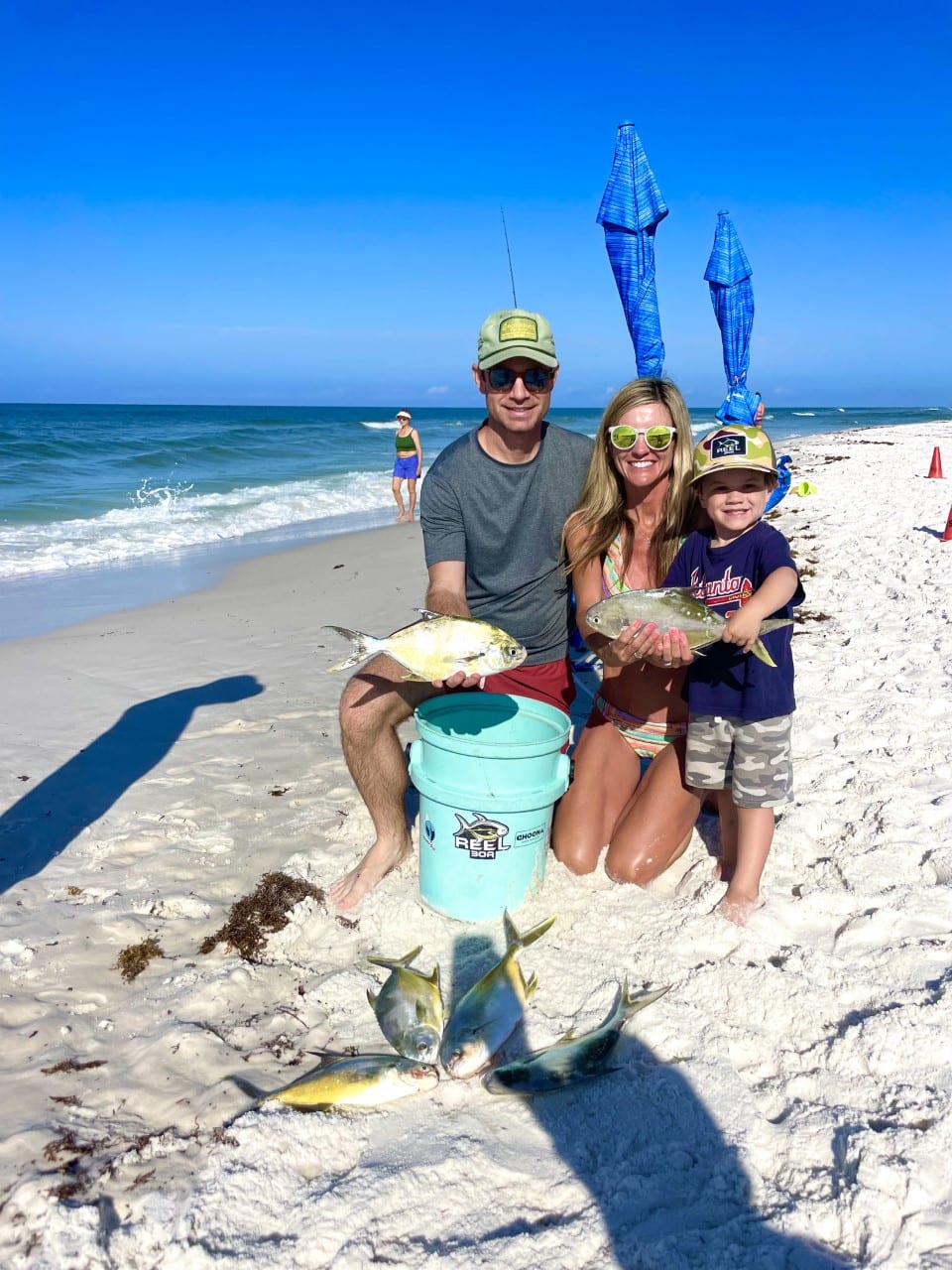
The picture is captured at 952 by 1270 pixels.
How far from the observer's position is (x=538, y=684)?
14.3 ft

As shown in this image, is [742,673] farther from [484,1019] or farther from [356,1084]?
[356,1084]

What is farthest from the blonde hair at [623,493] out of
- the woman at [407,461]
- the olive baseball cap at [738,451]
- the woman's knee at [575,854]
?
the woman at [407,461]

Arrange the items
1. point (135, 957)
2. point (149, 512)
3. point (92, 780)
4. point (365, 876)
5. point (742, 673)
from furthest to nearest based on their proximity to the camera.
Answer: point (149, 512), point (92, 780), point (365, 876), point (742, 673), point (135, 957)

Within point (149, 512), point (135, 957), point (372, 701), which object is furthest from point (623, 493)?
point (149, 512)

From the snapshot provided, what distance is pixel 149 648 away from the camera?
755 centimetres

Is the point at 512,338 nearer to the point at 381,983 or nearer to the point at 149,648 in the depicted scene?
the point at 381,983

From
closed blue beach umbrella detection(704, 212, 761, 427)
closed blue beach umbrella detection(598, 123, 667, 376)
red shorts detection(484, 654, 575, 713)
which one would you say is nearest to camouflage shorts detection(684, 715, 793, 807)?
red shorts detection(484, 654, 575, 713)

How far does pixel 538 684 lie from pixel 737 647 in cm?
105

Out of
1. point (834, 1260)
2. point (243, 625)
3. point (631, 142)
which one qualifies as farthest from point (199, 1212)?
point (631, 142)

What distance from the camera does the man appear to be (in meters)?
→ 4.02

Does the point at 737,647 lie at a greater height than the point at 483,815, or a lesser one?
greater

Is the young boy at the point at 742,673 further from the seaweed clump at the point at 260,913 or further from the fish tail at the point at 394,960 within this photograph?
the seaweed clump at the point at 260,913

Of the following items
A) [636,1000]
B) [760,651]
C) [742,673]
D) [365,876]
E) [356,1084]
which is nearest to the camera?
[356,1084]

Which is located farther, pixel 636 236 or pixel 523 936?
pixel 636 236
